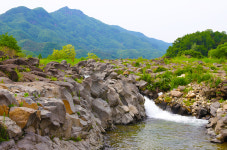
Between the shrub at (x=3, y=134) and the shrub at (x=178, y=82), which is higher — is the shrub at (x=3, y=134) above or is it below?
below

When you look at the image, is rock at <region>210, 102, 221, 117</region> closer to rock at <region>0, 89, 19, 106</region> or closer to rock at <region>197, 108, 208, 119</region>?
rock at <region>197, 108, 208, 119</region>

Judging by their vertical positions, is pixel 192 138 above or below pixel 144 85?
below

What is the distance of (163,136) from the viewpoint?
65.6 feet

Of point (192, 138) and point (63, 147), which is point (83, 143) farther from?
point (192, 138)

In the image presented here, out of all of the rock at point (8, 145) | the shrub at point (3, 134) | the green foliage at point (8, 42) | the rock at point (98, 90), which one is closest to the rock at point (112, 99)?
the rock at point (98, 90)

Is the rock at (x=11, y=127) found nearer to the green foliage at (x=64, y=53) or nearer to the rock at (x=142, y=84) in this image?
the rock at (x=142, y=84)

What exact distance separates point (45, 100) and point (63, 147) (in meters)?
3.12

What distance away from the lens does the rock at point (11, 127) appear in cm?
851

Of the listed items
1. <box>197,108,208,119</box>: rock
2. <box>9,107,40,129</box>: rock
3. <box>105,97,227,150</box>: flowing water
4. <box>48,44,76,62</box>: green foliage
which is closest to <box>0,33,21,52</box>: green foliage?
<box>105,97,227,150</box>: flowing water

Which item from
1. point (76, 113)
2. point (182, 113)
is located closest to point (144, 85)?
point (182, 113)

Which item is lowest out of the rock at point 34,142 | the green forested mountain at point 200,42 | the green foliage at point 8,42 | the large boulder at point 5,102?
the rock at point 34,142

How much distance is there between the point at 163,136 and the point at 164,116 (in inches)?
447

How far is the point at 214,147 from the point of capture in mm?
16812

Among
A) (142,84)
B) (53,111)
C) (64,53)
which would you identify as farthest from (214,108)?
(64,53)
